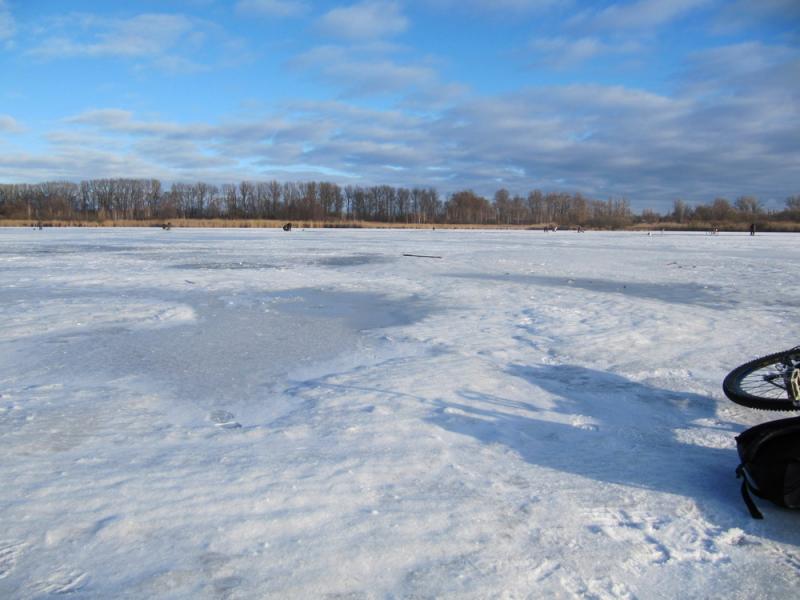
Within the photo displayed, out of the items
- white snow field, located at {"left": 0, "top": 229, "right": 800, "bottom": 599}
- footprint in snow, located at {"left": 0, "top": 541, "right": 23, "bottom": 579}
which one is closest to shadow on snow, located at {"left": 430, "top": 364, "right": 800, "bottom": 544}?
white snow field, located at {"left": 0, "top": 229, "right": 800, "bottom": 599}

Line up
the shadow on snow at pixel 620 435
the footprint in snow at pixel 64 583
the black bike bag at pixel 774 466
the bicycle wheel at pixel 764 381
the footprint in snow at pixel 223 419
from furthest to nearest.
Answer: the footprint in snow at pixel 223 419 → the bicycle wheel at pixel 764 381 → the shadow on snow at pixel 620 435 → the black bike bag at pixel 774 466 → the footprint in snow at pixel 64 583

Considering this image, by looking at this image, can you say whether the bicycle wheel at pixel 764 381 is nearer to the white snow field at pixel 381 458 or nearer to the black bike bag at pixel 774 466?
the white snow field at pixel 381 458

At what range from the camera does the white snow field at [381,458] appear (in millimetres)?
1958

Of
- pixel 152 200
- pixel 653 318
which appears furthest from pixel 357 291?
pixel 152 200

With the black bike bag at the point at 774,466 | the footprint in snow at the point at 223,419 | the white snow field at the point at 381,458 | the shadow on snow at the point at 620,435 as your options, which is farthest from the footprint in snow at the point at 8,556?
the black bike bag at the point at 774,466

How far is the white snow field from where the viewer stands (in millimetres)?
1958

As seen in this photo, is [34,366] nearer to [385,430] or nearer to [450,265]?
[385,430]

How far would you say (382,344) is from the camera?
539cm

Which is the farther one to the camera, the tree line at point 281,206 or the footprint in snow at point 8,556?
the tree line at point 281,206

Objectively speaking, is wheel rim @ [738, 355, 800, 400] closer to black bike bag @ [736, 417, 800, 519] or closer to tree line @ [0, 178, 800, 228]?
black bike bag @ [736, 417, 800, 519]

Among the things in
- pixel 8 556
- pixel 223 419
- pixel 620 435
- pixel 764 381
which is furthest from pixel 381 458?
pixel 764 381

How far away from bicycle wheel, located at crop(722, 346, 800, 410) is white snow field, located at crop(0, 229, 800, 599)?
0.16m

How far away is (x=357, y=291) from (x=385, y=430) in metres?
6.02

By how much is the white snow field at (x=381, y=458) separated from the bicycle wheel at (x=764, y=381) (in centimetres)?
16
